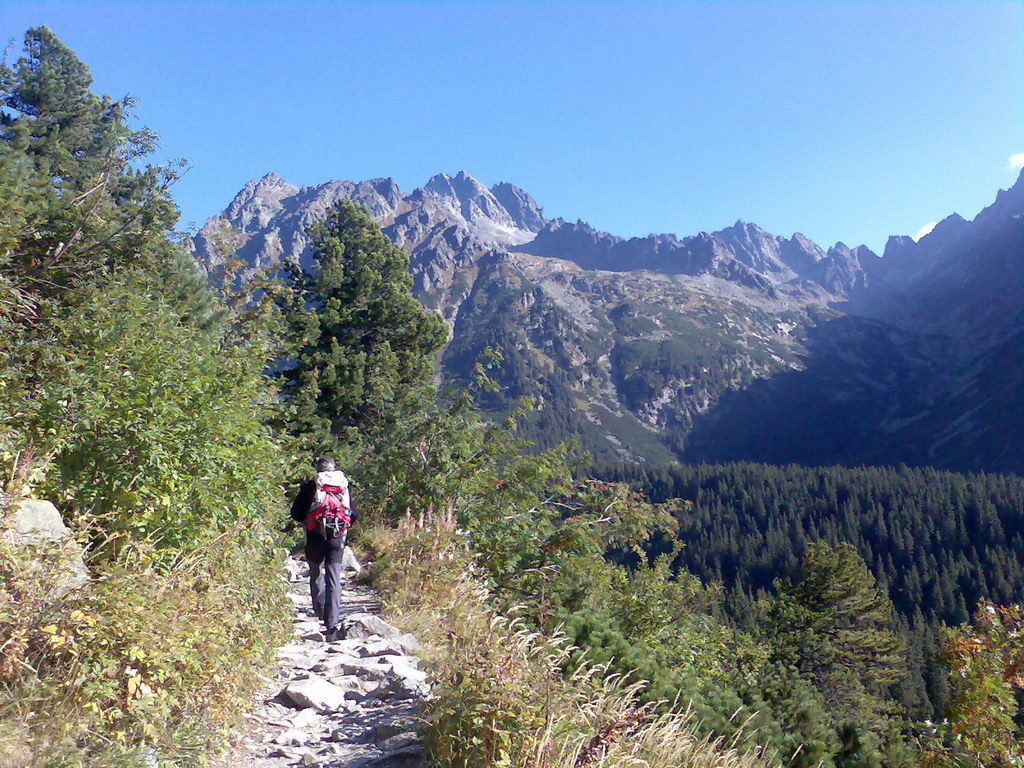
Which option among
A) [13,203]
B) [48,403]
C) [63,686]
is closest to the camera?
[63,686]

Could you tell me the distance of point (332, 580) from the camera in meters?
7.61

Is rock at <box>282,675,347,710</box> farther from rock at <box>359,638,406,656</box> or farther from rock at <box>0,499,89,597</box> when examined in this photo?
rock at <box>0,499,89,597</box>

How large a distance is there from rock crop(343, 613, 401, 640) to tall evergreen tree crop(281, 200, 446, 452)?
9652 millimetres

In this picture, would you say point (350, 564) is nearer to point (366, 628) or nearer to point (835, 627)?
point (366, 628)

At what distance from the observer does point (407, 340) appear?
71.1ft

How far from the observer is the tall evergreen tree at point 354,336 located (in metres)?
18.2

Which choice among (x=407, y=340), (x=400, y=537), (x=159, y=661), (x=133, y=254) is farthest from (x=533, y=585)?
(x=407, y=340)

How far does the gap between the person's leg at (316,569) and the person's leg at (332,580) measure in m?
Answer: 0.12

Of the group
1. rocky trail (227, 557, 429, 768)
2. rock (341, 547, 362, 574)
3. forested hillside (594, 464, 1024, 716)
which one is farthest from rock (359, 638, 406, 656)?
forested hillside (594, 464, 1024, 716)

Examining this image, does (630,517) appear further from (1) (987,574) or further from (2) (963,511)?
(2) (963,511)

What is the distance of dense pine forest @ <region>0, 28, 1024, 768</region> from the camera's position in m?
3.89

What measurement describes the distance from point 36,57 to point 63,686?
23.2m

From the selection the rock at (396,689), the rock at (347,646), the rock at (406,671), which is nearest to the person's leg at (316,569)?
the rock at (347,646)

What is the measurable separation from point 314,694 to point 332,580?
2163 millimetres
